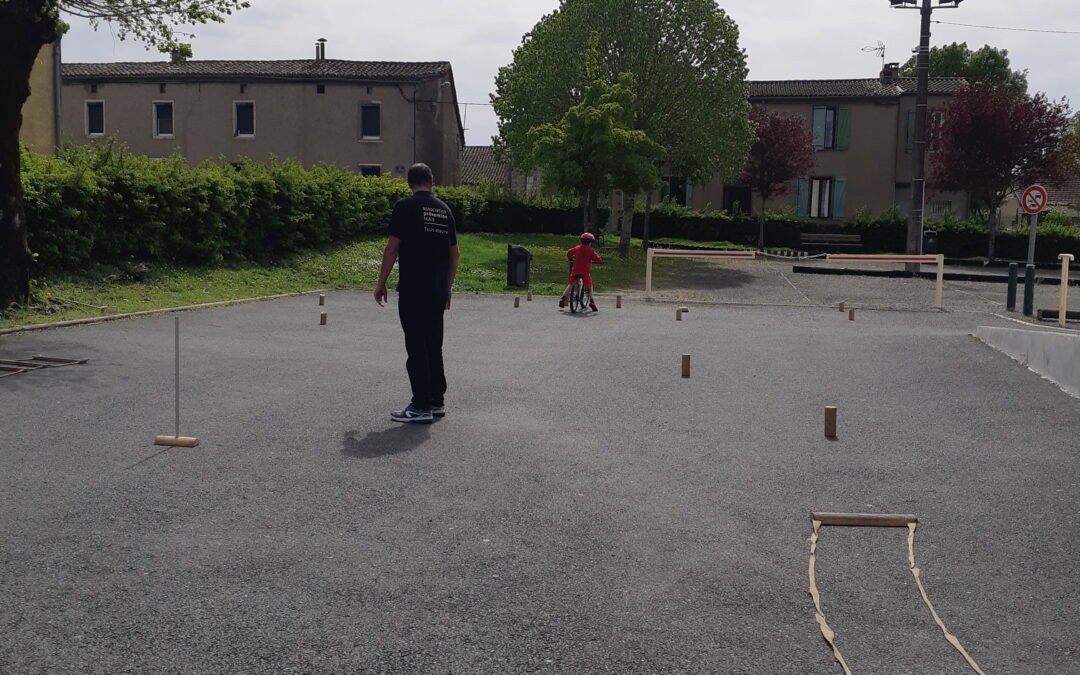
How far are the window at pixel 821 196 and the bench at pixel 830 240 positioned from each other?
18.0 ft

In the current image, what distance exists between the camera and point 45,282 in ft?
54.0

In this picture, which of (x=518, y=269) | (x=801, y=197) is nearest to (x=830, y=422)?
(x=518, y=269)

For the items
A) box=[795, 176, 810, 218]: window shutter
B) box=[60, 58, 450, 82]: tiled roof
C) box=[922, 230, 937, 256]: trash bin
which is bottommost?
box=[922, 230, 937, 256]: trash bin

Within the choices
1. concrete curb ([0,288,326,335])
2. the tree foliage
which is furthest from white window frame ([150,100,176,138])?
concrete curb ([0,288,326,335])

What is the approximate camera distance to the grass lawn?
16.1 meters

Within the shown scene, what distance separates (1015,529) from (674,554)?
6.74 ft

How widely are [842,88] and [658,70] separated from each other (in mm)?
16890

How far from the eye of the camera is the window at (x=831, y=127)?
1889 inches

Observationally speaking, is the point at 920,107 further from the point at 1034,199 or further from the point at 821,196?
the point at 821,196

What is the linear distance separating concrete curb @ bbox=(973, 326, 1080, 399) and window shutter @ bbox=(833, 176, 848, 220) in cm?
3659

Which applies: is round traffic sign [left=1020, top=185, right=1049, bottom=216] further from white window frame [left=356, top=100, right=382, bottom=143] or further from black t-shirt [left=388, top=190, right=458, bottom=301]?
white window frame [left=356, top=100, right=382, bottom=143]

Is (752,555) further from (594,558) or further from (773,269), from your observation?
(773,269)

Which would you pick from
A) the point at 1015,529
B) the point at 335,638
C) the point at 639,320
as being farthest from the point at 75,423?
the point at 639,320

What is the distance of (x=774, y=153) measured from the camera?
42.6 meters
